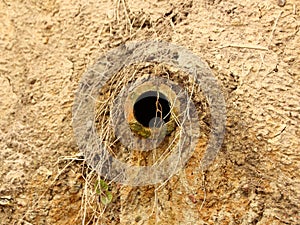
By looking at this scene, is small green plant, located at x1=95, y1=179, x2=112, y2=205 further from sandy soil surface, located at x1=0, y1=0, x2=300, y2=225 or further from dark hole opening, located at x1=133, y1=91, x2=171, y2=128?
dark hole opening, located at x1=133, y1=91, x2=171, y2=128

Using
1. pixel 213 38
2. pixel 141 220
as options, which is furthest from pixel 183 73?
pixel 141 220

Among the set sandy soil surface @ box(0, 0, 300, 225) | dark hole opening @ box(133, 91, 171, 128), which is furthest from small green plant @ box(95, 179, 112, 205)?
dark hole opening @ box(133, 91, 171, 128)

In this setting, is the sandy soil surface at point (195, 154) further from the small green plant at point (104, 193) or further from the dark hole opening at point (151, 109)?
the dark hole opening at point (151, 109)

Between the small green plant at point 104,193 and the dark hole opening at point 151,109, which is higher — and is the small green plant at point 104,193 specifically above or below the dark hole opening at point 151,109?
below

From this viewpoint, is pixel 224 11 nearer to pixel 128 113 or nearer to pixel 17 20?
pixel 128 113

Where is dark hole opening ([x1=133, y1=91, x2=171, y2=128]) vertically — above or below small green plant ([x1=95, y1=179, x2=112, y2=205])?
above

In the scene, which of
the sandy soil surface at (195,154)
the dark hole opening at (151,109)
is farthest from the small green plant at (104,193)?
the dark hole opening at (151,109)
